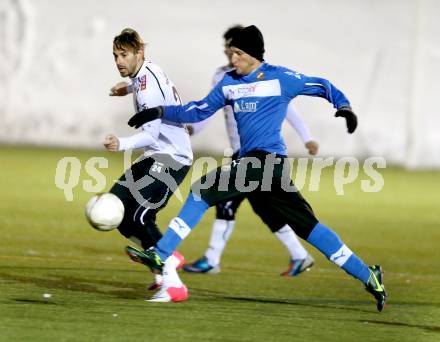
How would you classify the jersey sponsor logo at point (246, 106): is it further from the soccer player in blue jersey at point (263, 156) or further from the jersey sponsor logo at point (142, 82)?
the jersey sponsor logo at point (142, 82)

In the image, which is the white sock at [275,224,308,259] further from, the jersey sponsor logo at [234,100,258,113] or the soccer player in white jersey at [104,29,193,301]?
the jersey sponsor logo at [234,100,258,113]

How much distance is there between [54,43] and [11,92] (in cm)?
172

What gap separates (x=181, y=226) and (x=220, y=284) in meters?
1.87

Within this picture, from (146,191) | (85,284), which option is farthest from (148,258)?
(85,284)

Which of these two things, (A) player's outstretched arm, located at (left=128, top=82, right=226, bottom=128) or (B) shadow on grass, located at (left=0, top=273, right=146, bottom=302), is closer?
(A) player's outstretched arm, located at (left=128, top=82, right=226, bottom=128)

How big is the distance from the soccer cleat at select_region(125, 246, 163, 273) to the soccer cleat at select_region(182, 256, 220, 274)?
115 inches

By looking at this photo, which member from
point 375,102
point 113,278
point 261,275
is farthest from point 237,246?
point 375,102

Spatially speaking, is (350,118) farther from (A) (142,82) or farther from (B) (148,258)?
(B) (148,258)

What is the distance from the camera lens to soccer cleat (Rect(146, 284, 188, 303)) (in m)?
9.08

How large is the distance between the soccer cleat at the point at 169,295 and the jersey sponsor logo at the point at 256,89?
1607 millimetres

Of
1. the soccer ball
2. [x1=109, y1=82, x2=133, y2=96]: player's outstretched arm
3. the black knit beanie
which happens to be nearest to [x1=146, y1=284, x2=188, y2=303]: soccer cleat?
the soccer ball

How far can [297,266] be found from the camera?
37.7ft

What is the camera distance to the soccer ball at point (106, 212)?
914 centimetres

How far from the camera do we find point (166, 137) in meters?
9.58
